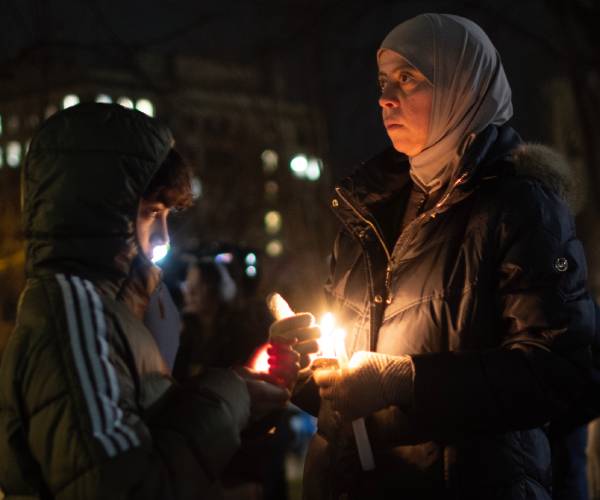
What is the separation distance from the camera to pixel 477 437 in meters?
2.73

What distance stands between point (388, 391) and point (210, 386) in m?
0.66

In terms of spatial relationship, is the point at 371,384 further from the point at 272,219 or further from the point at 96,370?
the point at 272,219

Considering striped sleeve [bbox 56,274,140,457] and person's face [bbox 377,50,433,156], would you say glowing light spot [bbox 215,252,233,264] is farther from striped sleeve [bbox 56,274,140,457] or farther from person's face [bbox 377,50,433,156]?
striped sleeve [bbox 56,274,140,457]

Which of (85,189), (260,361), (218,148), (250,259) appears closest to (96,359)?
(85,189)

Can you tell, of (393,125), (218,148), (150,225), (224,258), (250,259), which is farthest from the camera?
(218,148)

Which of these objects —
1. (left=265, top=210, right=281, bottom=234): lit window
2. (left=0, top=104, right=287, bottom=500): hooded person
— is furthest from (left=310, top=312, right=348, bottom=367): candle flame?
(left=265, top=210, right=281, bottom=234): lit window

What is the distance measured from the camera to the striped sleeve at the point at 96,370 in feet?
6.96

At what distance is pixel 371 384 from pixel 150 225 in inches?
37.3

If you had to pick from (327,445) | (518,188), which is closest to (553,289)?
(518,188)

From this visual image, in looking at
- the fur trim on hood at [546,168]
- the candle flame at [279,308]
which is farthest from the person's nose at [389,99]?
the candle flame at [279,308]

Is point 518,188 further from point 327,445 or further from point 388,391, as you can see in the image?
point 327,445

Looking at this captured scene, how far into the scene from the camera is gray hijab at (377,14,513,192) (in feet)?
10.2

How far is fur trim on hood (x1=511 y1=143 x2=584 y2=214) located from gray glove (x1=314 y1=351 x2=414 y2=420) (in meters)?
0.81

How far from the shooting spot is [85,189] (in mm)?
2381
